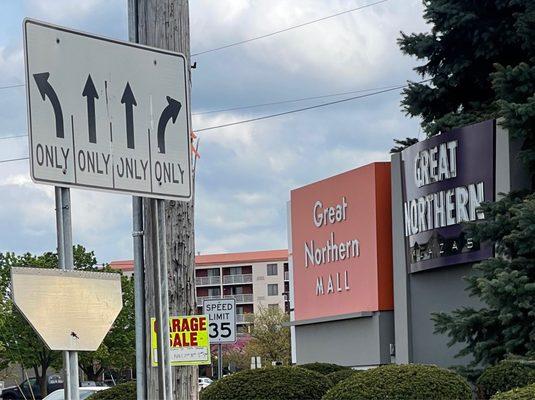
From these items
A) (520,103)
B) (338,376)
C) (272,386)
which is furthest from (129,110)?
(520,103)

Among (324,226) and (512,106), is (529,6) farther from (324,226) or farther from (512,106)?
(324,226)

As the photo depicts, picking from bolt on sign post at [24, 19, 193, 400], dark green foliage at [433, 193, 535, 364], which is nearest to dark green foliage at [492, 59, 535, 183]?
dark green foliage at [433, 193, 535, 364]

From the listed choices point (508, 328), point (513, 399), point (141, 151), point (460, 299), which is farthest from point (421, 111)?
point (141, 151)

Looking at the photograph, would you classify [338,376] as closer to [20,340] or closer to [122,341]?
[20,340]

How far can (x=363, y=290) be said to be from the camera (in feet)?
79.8

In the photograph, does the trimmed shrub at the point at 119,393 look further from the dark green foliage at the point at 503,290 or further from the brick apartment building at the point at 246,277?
the brick apartment building at the point at 246,277

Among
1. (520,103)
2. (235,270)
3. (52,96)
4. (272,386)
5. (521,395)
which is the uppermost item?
(520,103)

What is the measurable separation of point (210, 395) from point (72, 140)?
11.2 m

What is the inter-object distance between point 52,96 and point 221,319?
15.2 m

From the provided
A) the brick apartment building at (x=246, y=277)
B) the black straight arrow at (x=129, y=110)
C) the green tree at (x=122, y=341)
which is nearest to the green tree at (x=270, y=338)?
the green tree at (x=122, y=341)

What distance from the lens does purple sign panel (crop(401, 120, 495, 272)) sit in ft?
64.2

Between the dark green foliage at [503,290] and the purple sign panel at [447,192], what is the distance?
671 millimetres

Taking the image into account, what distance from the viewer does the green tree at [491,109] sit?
16859 mm

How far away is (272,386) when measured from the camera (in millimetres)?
15625
